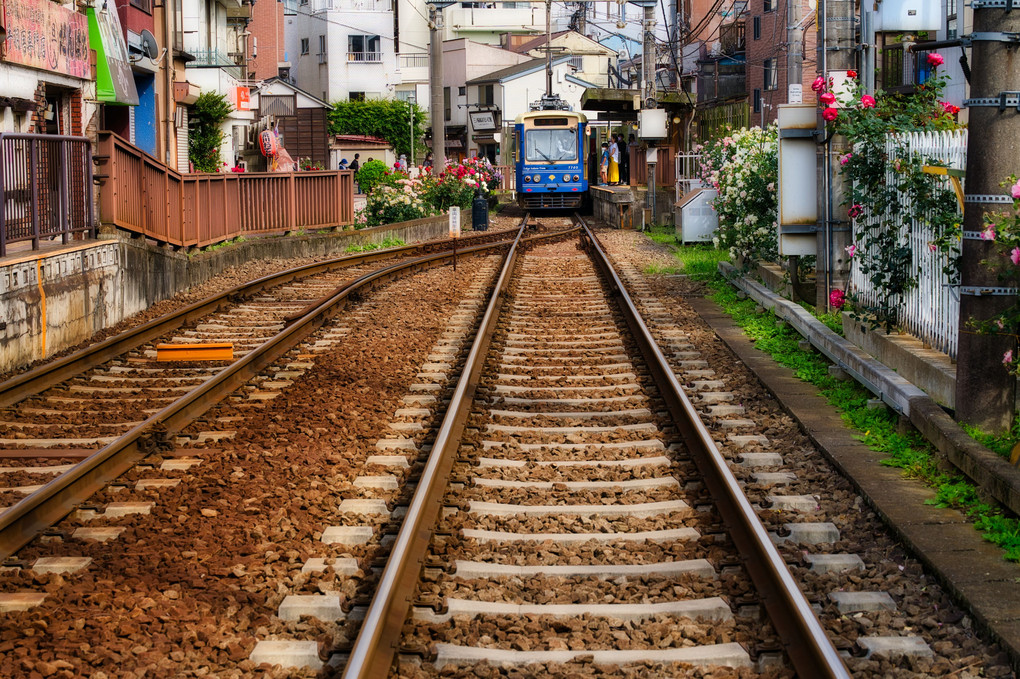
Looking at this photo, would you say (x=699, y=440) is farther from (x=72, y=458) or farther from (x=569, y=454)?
(x=72, y=458)

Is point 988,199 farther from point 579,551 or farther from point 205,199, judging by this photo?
point 205,199

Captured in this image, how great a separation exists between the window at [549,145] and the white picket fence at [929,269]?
28498 mm

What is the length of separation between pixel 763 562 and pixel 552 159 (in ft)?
110

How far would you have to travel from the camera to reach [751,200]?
50.1 ft

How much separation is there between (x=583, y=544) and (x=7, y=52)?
15.1 meters

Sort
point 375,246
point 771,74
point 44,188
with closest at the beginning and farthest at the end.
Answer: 1. point 44,188
2. point 375,246
3. point 771,74

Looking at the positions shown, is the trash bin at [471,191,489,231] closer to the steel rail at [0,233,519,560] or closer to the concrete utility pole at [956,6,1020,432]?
the steel rail at [0,233,519,560]

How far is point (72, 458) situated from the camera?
23.8 ft

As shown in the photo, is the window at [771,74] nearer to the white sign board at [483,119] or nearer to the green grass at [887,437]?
the white sign board at [483,119]

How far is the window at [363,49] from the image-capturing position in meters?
68.4

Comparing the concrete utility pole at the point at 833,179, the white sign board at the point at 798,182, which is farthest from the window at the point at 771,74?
the concrete utility pole at the point at 833,179

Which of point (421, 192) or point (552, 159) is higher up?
point (552, 159)

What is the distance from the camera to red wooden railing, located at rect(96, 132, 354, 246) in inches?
571

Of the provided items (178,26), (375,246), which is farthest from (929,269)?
(178,26)
